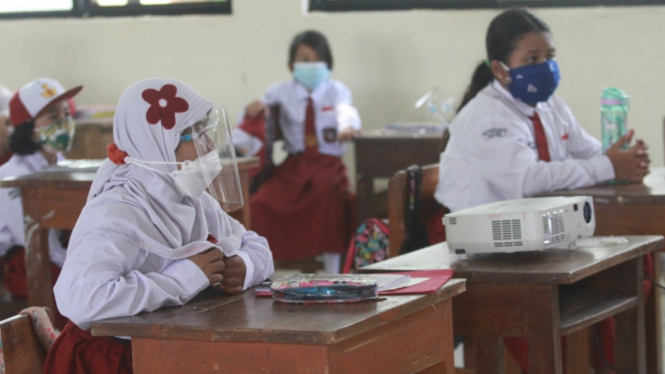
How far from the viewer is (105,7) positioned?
613 centimetres

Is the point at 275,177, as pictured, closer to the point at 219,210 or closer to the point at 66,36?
the point at 66,36

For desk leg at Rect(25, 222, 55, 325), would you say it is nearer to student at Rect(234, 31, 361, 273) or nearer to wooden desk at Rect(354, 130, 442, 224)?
student at Rect(234, 31, 361, 273)

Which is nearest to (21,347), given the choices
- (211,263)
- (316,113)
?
(211,263)

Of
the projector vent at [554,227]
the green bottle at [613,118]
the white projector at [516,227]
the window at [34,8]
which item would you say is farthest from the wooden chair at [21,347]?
the window at [34,8]

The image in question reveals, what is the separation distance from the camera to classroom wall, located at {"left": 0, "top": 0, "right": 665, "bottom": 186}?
4945 millimetres

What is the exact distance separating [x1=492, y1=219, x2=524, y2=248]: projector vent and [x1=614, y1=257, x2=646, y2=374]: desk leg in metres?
0.43

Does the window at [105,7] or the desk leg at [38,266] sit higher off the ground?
the window at [105,7]

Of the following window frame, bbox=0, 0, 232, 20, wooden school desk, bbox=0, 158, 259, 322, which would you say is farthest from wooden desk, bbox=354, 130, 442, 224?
wooden school desk, bbox=0, 158, 259, 322

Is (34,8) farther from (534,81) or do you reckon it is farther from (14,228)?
(534,81)

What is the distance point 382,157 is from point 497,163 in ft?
5.71

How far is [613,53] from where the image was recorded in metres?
4.97

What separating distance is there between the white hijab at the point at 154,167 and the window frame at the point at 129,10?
12.8ft

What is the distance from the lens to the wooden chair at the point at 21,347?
180 centimetres

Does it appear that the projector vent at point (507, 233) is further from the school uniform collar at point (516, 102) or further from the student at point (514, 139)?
the school uniform collar at point (516, 102)
